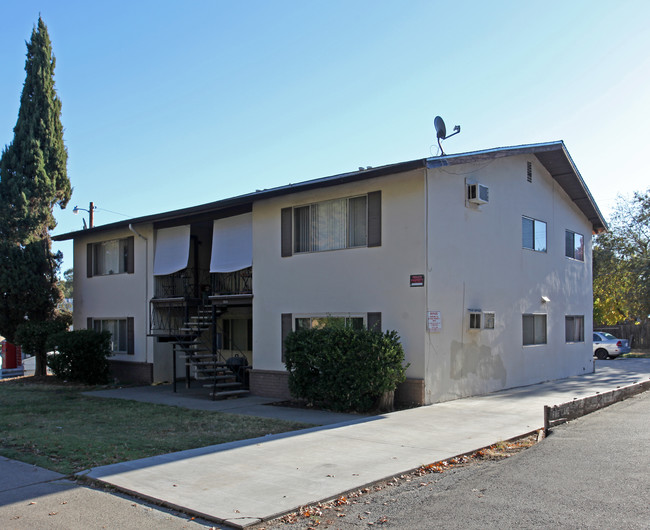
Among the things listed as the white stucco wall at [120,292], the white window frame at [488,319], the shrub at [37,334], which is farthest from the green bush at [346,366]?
the shrub at [37,334]

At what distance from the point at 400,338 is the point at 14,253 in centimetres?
1366

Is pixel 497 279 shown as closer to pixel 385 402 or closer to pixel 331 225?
pixel 331 225

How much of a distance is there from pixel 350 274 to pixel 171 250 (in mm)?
6687

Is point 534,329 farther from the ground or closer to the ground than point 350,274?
closer to the ground

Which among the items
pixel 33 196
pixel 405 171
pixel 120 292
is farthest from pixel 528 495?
pixel 33 196

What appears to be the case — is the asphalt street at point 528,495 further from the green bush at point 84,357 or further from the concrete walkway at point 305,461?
the green bush at point 84,357

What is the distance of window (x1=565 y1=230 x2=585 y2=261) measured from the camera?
1892 cm

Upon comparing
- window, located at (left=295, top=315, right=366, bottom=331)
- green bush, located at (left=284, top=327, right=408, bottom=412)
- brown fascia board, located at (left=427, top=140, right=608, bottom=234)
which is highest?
brown fascia board, located at (left=427, top=140, right=608, bottom=234)

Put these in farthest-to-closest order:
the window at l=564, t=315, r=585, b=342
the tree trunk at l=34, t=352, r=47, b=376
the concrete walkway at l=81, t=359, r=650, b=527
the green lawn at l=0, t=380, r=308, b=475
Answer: the tree trunk at l=34, t=352, r=47, b=376 → the window at l=564, t=315, r=585, b=342 → the green lawn at l=0, t=380, r=308, b=475 → the concrete walkway at l=81, t=359, r=650, b=527

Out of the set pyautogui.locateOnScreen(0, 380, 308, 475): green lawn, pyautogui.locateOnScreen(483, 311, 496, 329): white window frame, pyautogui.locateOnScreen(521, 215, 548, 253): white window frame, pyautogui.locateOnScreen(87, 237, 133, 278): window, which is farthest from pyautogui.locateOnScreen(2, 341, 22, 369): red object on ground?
pyautogui.locateOnScreen(521, 215, 548, 253): white window frame

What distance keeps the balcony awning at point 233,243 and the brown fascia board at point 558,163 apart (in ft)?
18.7

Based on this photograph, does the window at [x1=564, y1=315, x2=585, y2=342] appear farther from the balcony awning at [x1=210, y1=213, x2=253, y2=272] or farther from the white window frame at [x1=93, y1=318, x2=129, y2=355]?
the white window frame at [x1=93, y1=318, x2=129, y2=355]

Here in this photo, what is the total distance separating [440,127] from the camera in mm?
14414

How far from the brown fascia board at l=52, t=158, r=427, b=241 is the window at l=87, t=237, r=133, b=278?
0.57 m
